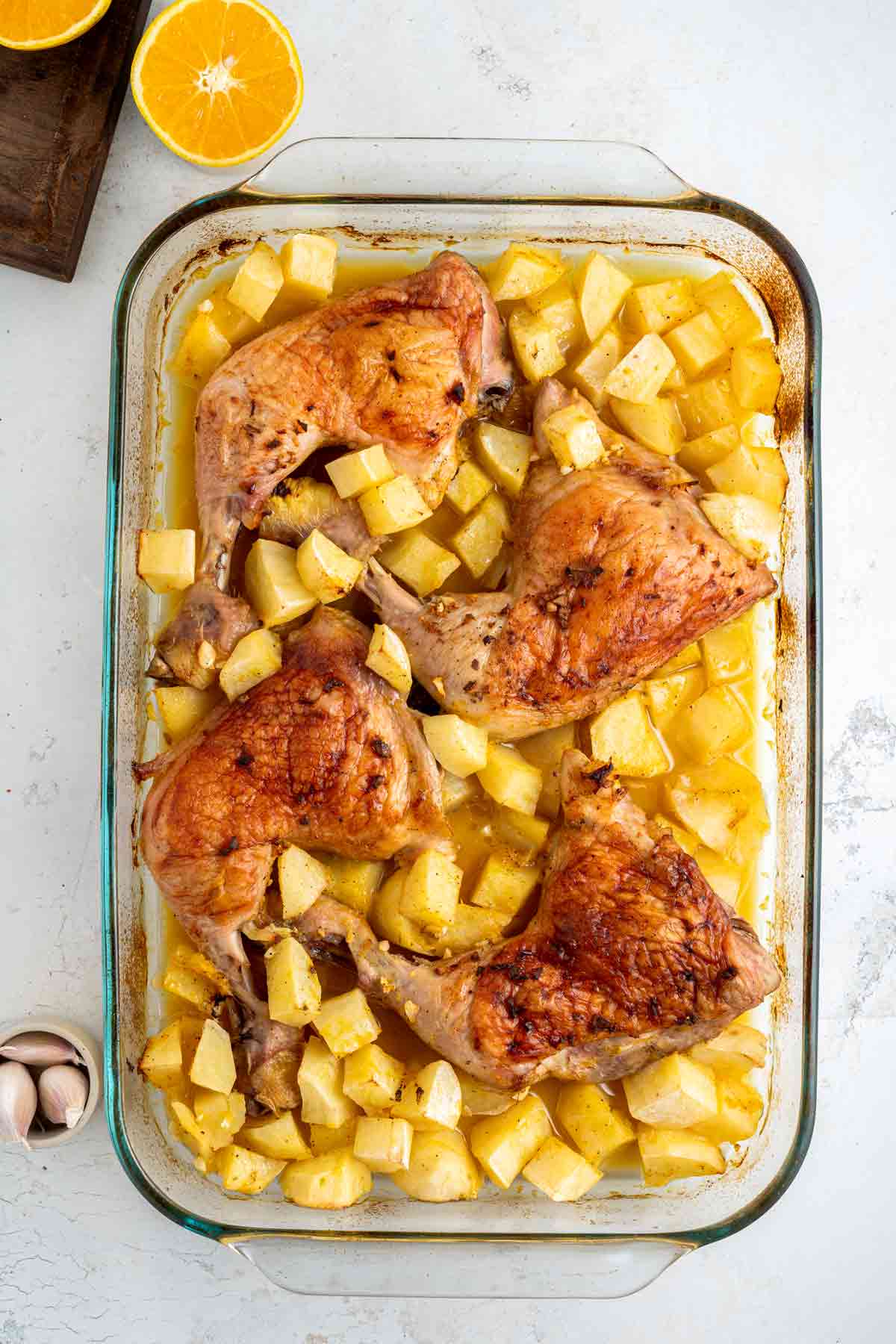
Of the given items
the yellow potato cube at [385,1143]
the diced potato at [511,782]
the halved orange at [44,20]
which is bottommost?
the yellow potato cube at [385,1143]

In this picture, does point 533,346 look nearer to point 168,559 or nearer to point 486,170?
point 486,170

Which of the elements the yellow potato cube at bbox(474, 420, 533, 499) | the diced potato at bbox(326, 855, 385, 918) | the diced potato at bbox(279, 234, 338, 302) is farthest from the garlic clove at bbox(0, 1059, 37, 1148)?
the diced potato at bbox(279, 234, 338, 302)

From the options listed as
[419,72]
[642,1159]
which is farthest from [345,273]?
[642,1159]

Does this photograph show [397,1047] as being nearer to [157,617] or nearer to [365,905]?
[365,905]

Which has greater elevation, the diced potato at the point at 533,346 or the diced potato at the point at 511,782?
the diced potato at the point at 533,346

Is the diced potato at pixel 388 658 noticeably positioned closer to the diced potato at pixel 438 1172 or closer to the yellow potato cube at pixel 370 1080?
the yellow potato cube at pixel 370 1080

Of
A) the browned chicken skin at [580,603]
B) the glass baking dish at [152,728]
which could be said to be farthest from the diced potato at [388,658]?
the glass baking dish at [152,728]
